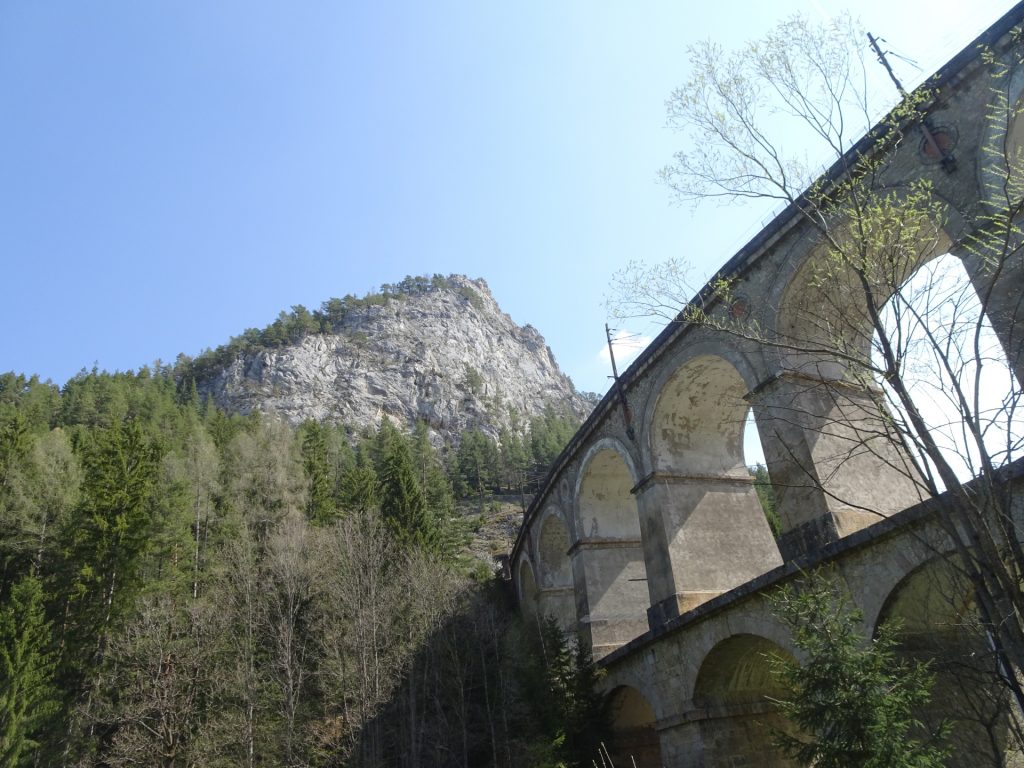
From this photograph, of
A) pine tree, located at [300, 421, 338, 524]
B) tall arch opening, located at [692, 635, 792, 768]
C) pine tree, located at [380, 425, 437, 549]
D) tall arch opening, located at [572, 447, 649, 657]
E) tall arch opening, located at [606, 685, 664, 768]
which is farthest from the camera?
pine tree, located at [300, 421, 338, 524]

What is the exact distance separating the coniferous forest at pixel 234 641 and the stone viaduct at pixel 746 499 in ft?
10.7

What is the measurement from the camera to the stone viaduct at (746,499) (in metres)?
8.28

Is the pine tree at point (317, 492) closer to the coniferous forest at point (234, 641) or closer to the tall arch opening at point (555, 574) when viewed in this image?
the coniferous forest at point (234, 641)

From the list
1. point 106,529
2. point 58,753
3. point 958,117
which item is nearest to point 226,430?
point 106,529

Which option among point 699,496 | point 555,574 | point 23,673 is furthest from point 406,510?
point 699,496

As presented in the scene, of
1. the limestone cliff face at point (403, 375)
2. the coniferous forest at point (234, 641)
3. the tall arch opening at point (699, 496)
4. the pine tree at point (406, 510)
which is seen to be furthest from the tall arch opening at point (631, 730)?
the limestone cliff face at point (403, 375)

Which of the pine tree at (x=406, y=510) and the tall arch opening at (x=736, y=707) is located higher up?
the pine tree at (x=406, y=510)

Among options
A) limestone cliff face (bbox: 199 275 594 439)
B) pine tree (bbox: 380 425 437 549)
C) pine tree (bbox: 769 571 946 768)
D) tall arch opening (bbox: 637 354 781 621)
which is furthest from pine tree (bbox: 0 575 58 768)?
limestone cliff face (bbox: 199 275 594 439)

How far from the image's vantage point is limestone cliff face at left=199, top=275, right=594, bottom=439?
9194cm

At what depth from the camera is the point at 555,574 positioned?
24.5 metres

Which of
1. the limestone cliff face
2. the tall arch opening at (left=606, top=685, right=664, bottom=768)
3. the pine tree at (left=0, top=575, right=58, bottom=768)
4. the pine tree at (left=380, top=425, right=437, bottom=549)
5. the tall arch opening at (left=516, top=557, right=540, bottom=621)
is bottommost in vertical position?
the tall arch opening at (left=606, top=685, right=664, bottom=768)

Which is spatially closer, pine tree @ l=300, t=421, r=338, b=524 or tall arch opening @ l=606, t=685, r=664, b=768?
tall arch opening @ l=606, t=685, r=664, b=768

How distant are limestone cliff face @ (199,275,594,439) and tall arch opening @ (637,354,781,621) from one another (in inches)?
3013

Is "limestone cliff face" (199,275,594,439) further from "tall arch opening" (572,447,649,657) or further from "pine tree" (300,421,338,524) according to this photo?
"tall arch opening" (572,447,649,657)
